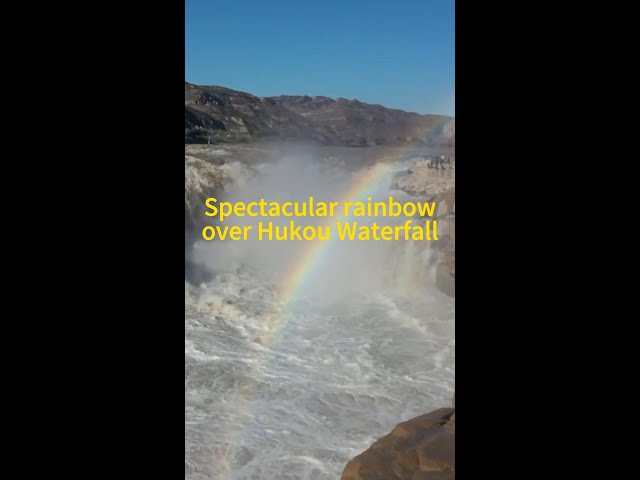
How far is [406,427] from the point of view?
20.6ft

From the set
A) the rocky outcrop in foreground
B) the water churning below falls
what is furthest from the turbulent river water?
the rocky outcrop in foreground

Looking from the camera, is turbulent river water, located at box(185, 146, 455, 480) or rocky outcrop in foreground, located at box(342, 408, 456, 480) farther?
turbulent river water, located at box(185, 146, 455, 480)

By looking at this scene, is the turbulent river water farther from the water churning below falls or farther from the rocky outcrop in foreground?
the rocky outcrop in foreground

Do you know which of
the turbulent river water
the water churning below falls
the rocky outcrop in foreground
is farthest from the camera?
the turbulent river water

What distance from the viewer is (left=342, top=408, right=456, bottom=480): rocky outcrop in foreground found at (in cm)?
551

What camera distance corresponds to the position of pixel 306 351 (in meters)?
20.3

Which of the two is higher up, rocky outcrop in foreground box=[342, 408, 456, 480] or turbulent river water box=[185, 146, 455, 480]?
rocky outcrop in foreground box=[342, 408, 456, 480]

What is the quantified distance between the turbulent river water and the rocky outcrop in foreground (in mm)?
6489

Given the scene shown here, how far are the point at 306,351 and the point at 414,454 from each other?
14597mm

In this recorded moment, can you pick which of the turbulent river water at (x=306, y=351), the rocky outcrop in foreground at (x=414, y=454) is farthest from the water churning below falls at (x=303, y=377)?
the rocky outcrop in foreground at (x=414, y=454)

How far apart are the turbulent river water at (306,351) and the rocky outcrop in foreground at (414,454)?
649 centimetres
